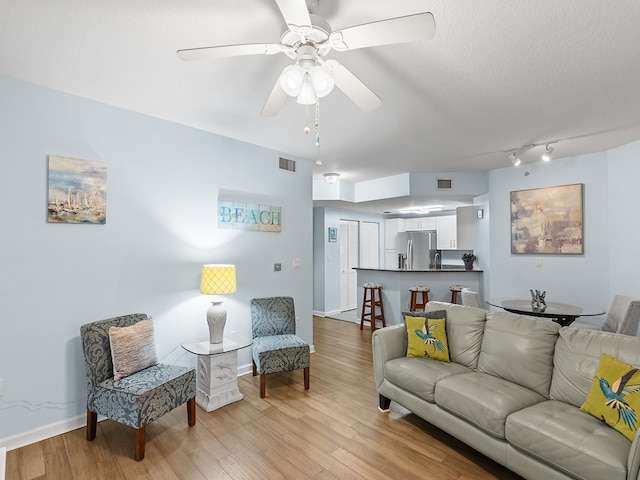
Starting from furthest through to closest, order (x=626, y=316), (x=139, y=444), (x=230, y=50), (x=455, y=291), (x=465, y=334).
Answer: (x=455, y=291) → (x=626, y=316) → (x=465, y=334) → (x=139, y=444) → (x=230, y=50)

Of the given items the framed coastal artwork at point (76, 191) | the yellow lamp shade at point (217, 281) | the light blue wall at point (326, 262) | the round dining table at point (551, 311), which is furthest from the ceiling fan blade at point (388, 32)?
the light blue wall at point (326, 262)

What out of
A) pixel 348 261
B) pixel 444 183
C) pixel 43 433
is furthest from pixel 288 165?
pixel 348 261

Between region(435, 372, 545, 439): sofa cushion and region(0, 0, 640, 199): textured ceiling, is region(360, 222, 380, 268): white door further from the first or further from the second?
region(435, 372, 545, 439): sofa cushion

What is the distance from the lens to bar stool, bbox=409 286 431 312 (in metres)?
5.41

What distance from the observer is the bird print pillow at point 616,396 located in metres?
1.71

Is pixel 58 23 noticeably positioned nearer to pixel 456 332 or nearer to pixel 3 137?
pixel 3 137

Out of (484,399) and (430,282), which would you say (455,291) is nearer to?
(430,282)

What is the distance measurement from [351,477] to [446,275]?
13.4ft

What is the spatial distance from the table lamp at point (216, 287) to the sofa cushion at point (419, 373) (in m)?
1.54

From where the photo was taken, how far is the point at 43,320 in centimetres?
252

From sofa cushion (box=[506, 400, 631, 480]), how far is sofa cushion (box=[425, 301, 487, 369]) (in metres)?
0.70

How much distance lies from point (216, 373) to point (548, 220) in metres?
4.65

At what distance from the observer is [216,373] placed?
2.99 metres

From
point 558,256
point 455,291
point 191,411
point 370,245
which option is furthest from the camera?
point 370,245
